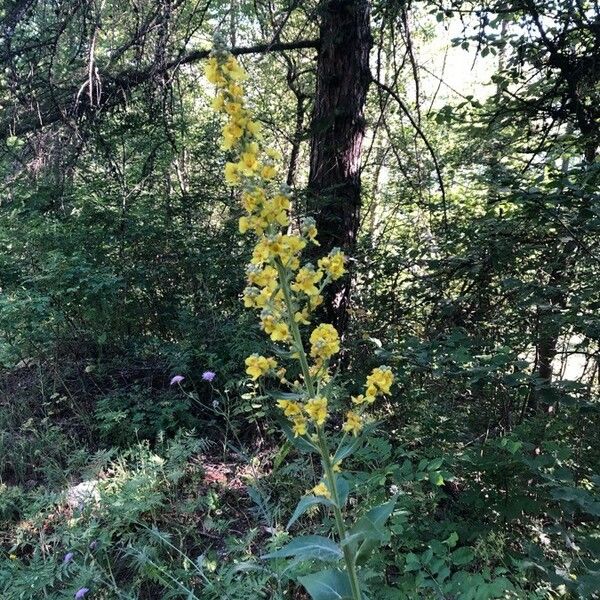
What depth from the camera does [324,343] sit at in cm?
137

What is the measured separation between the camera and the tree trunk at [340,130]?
3.76 meters

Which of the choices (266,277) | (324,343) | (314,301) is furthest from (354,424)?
(266,277)

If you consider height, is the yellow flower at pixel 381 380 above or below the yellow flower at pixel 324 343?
below

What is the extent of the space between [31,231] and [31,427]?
5.32 feet

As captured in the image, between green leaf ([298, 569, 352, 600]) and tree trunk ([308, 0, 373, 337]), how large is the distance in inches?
101

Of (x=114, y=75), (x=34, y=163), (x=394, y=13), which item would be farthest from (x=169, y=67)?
(x=394, y=13)

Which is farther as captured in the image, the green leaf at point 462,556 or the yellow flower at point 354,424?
the green leaf at point 462,556

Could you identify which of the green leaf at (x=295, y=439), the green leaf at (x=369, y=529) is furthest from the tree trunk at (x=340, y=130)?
the green leaf at (x=369, y=529)

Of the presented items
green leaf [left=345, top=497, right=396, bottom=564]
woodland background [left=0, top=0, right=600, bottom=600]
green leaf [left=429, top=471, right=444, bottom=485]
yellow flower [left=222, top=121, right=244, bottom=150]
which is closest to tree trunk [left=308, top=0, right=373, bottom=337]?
woodland background [left=0, top=0, right=600, bottom=600]

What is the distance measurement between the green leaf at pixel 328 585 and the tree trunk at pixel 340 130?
8.45ft

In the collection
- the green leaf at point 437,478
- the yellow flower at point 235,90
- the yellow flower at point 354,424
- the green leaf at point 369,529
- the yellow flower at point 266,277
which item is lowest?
the green leaf at point 437,478

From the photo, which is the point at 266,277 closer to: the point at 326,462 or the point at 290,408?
the point at 290,408

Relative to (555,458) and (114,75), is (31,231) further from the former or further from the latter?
(555,458)

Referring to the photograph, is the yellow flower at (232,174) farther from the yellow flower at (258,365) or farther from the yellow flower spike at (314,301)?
the yellow flower at (258,365)
